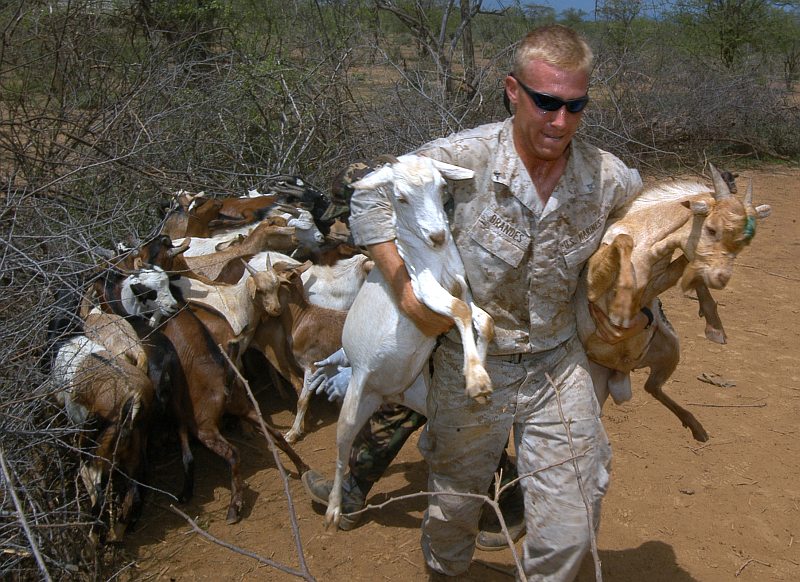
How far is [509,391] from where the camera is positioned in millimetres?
3107

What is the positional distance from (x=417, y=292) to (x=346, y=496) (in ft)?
6.25

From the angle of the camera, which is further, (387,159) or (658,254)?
(387,159)

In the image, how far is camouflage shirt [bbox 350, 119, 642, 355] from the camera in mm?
2953

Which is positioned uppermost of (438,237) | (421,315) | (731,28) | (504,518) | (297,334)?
(438,237)

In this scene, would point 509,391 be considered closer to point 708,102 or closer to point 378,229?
point 378,229

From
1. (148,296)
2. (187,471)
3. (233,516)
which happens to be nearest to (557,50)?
(233,516)

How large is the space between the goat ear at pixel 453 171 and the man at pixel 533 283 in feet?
0.18

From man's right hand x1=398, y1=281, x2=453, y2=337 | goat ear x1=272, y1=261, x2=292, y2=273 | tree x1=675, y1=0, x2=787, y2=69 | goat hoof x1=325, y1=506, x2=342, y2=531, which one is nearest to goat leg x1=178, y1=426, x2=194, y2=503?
goat hoof x1=325, y1=506, x2=342, y2=531

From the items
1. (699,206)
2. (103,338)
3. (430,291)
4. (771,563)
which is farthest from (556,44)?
(103,338)

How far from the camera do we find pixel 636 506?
4535 millimetres

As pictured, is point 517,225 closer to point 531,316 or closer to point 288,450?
point 531,316

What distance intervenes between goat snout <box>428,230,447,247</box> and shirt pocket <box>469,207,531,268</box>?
157 mm

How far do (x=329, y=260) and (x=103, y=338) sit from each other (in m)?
2.19

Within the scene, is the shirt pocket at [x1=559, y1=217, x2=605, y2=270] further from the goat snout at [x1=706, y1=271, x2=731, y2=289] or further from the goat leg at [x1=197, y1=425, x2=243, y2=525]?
the goat leg at [x1=197, y1=425, x2=243, y2=525]
